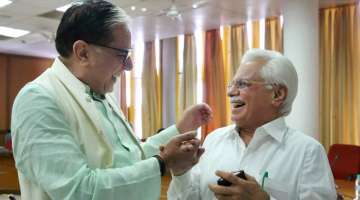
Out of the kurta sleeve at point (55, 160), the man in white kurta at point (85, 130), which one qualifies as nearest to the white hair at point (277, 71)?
the man in white kurta at point (85, 130)

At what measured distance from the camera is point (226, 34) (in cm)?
820

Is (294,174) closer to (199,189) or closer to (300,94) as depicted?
(199,189)

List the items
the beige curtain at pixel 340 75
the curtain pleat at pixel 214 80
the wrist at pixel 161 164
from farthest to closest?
the curtain pleat at pixel 214 80 < the beige curtain at pixel 340 75 < the wrist at pixel 161 164

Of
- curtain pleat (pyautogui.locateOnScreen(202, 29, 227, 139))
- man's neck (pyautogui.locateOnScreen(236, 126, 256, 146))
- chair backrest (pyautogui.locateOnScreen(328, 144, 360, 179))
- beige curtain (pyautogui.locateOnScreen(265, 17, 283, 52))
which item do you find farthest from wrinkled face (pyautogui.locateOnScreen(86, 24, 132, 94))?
curtain pleat (pyautogui.locateOnScreen(202, 29, 227, 139))

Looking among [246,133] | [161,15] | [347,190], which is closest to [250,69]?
[246,133]

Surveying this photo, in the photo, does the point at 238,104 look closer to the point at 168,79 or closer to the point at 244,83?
the point at 244,83

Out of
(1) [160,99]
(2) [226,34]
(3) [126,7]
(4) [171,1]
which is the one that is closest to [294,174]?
(4) [171,1]

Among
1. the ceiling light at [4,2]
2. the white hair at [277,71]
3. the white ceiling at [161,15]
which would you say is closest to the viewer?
the white hair at [277,71]

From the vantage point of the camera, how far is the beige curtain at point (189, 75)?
8.72 meters

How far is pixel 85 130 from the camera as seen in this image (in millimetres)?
1254

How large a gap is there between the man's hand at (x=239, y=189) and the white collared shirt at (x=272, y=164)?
212mm

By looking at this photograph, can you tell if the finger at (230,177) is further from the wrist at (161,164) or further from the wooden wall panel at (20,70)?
the wooden wall panel at (20,70)

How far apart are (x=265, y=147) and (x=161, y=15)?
5.36 meters

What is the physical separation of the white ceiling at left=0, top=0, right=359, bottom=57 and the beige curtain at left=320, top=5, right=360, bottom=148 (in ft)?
1.23
